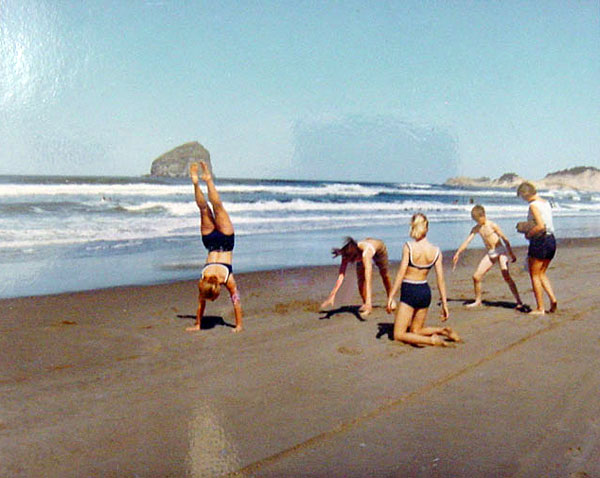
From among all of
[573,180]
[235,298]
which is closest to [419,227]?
[235,298]

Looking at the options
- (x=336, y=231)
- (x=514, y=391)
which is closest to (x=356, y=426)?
(x=514, y=391)

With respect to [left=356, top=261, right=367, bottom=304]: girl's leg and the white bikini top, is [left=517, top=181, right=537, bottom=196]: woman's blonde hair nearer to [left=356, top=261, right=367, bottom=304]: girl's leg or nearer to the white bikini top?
the white bikini top

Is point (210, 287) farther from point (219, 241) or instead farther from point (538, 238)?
point (538, 238)

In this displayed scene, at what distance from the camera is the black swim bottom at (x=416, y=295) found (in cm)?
586

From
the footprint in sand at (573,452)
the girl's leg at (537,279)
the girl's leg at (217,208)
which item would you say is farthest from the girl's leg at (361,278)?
the footprint in sand at (573,452)

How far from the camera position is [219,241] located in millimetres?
6699

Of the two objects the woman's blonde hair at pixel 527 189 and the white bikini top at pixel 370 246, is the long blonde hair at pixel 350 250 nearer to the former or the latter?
the white bikini top at pixel 370 246

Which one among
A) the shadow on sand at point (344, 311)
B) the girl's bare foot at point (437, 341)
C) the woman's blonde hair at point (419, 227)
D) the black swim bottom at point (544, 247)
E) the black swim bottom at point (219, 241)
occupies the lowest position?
the shadow on sand at point (344, 311)

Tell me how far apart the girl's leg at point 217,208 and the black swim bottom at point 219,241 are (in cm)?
5

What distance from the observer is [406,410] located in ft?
13.4

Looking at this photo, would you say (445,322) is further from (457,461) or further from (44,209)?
(44,209)

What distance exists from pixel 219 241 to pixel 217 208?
43cm

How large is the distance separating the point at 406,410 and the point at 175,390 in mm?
1798

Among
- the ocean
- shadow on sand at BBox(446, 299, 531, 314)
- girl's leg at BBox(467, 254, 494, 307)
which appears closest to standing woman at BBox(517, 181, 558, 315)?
shadow on sand at BBox(446, 299, 531, 314)
